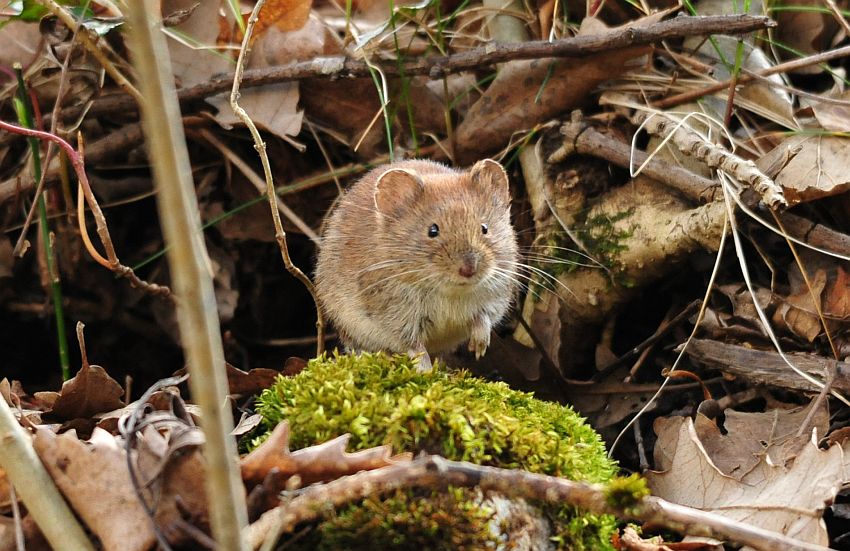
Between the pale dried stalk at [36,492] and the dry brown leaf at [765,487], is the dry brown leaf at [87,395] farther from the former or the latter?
the dry brown leaf at [765,487]

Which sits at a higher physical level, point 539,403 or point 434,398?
point 434,398

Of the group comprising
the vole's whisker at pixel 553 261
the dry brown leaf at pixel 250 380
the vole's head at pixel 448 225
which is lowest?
the dry brown leaf at pixel 250 380

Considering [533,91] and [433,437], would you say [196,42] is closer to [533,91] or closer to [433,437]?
[533,91]

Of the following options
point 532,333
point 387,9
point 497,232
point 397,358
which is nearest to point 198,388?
point 397,358

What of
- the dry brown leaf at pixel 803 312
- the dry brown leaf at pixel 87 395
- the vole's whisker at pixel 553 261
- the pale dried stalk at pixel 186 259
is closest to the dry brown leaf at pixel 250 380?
the dry brown leaf at pixel 87 395

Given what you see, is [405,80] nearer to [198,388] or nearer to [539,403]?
[539,403]

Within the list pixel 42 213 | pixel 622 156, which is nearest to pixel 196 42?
pixel 42 213

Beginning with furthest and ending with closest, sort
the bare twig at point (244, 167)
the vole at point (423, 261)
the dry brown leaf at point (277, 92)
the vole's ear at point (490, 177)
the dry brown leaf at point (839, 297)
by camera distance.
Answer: the bare twig at point (244, 167) → the dry brown leaf at point (277, 92) → the vole's ear at point (490, 177) → the vole at point (423, 261) → the dry brown leaf at point (839, 297)
